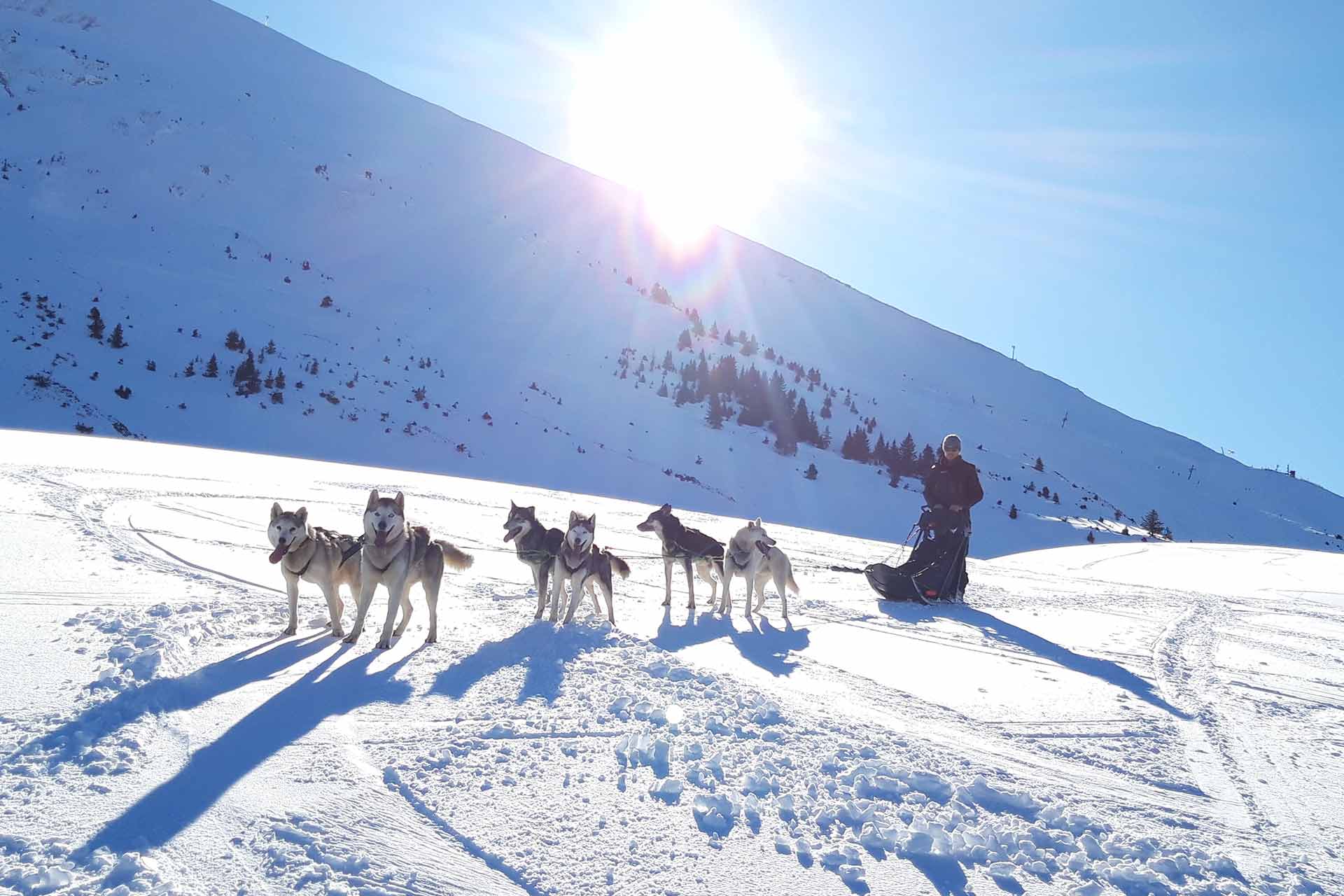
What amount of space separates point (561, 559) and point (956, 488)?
602 cm

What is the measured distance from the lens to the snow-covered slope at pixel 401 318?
23891 millimetres

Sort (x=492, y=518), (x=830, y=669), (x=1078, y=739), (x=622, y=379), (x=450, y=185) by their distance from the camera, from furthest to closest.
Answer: (x=450, y=185) → (x=622, y=379) → (x=492, y=518) → (x=830, y=669) → (x=1078, y=739)

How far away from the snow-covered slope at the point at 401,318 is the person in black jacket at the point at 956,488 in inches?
540

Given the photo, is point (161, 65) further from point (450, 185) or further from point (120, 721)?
point (120, 721)

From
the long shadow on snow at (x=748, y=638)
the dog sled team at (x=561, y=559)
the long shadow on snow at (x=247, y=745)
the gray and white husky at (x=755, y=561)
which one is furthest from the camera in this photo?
the gray and white husky at (x=755, y=561)

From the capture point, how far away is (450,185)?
52125 millimetres

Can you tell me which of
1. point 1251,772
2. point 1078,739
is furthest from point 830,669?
point 1251,772

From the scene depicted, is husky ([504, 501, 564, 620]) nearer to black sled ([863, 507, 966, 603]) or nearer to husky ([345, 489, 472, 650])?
husky ([345, 489, 472, 650])

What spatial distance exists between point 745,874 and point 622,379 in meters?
32.2

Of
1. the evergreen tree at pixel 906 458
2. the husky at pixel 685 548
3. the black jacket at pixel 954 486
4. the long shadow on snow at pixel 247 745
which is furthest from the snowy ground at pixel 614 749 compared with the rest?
the evergreen tree at pixel 906 458

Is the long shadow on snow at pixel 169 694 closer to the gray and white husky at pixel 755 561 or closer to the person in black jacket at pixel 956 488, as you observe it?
the gray and white husky at pixel 755 561

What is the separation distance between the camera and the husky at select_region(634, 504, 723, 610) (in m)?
8.34

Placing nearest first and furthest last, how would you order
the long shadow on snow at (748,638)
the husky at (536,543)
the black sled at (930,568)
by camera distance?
the long shadow on snow at (748,638) < the husky at (536,543) < the black sled at (930,568)

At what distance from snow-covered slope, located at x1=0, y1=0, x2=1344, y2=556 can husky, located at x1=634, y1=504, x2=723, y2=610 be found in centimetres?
1438
